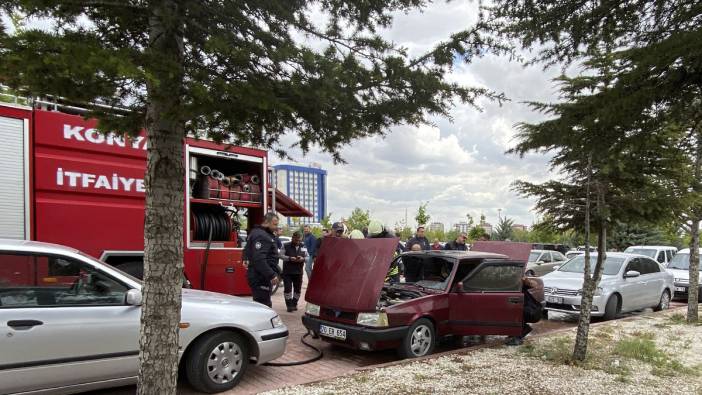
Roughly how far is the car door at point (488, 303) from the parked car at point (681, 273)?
902 centimetres

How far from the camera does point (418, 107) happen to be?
313 cm

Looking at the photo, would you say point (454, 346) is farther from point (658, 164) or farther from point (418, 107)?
point (418, 107)

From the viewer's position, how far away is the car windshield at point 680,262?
15.1 m

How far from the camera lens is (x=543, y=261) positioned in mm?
19203

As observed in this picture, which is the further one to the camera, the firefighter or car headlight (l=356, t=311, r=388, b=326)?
the firefighter

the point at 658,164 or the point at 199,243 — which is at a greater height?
the point at 658,164

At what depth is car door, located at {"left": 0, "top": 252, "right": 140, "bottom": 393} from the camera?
4.05 m

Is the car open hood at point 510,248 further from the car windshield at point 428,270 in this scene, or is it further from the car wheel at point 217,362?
the car wheel at point 217,362

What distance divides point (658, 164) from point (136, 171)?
7434 millimetres

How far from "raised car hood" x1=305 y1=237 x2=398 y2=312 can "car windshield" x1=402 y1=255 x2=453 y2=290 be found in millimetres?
1152

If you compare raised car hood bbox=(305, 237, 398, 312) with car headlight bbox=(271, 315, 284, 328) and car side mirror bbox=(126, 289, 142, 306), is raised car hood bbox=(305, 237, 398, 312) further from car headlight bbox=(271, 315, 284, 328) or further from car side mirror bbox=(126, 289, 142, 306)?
car side mirror bbox=(126, 289, 142, 306)

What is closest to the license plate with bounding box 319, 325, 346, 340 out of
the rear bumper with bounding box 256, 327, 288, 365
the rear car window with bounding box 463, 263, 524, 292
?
the rear bumper with bounding box 256, 327, 288, 365

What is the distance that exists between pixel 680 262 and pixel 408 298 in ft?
41.4

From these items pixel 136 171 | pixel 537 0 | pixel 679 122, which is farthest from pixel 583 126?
pixel 136 171
